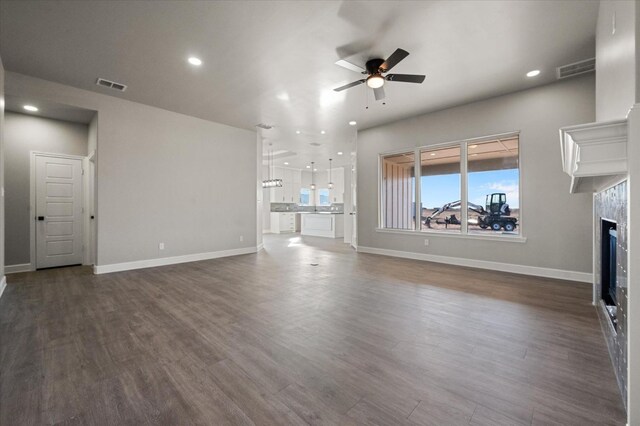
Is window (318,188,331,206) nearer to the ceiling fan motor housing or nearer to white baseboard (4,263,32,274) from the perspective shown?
the ceiling fan motor housing

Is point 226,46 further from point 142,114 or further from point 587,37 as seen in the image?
point 587,37

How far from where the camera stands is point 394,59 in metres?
3.06

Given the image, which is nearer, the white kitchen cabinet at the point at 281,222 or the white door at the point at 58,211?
the white door at the point at 58,211

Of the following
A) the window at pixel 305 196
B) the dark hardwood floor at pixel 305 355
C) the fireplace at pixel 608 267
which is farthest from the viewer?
the window at pixel 305 196

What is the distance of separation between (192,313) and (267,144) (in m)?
6.26

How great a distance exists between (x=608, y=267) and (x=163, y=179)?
6.61m

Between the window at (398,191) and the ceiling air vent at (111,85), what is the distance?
5340 millimetres

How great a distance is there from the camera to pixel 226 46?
129 inches

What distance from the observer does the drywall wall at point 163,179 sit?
464 cm

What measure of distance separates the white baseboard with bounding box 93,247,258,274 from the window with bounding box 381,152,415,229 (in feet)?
11.9

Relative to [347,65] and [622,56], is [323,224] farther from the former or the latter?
[622,56]

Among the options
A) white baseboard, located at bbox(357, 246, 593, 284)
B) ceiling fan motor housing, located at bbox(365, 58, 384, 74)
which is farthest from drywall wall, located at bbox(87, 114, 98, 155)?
white baseboard, located at bbox(357, 246, 593, 284)

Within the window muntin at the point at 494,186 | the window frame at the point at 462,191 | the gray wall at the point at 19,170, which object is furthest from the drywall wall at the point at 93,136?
the window muntin at the point at 494,186

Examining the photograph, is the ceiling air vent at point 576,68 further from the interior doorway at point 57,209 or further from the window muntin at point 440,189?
the interior doorway at point 57,209
